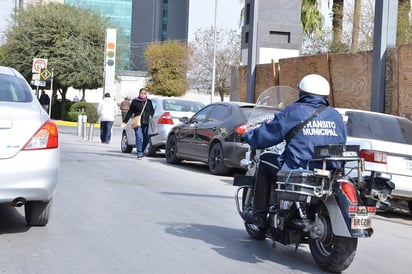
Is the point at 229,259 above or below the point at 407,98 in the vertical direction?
below

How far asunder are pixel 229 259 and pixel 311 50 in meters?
33.9

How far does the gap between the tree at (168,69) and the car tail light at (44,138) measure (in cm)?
4962

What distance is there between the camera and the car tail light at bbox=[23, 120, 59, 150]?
6805mm

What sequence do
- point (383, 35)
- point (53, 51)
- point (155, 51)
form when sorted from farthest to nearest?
point (155, 51) → point (53, 51) → point (383, 35)

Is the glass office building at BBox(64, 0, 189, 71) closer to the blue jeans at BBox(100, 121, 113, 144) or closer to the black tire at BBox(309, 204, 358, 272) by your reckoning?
the blue jeans at BBox(100, 121, 113, 144)

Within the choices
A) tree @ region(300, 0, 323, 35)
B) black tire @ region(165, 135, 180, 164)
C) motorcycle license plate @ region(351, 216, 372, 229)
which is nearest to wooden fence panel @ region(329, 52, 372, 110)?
black tire @ region(165, 135, 180, 164)

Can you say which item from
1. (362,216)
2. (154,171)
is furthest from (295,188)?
(154,171)

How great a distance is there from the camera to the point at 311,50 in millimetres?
39375

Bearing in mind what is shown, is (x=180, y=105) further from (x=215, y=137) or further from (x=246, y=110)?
(x=246, y=110)

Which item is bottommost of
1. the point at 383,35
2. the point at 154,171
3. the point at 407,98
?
the point at 154,171

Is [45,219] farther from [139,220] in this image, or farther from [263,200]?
[263,200]

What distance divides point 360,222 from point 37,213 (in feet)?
11.9

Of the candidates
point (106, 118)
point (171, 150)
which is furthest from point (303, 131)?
point (106, 118)

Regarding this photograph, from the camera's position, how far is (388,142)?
10195 millimetres
